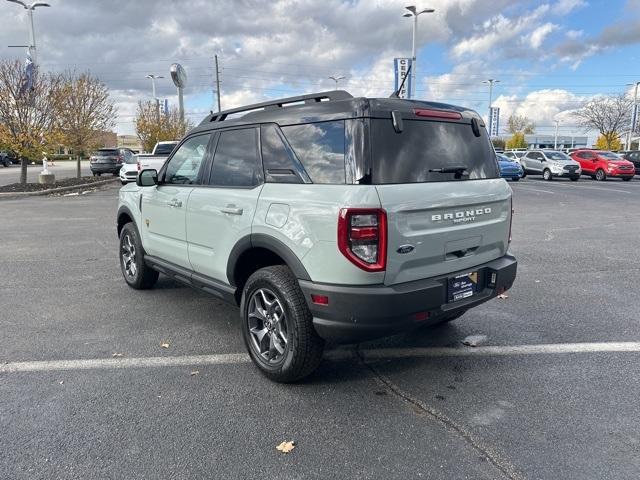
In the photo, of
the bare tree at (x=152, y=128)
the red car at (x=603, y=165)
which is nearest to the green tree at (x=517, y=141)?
the red car at (x=603, y=165)

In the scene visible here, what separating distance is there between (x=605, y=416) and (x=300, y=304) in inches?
80.1

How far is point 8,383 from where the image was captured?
3.50 m

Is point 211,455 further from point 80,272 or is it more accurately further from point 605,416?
point 80,272

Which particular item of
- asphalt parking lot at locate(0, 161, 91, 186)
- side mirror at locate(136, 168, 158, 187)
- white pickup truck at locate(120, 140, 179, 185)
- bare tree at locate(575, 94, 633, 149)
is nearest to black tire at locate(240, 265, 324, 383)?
side mirror at locate(136, 168, 158, 187)

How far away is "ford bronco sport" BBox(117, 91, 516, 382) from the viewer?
296cm

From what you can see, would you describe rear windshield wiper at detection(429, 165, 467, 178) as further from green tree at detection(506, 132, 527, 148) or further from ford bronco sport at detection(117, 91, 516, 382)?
green tree at detection(506, 132, 527, 148)

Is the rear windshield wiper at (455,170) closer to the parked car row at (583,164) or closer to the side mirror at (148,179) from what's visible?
the side mirror at (148,179)

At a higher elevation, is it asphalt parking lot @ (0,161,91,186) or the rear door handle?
asphalt parking lot @ (0,161,91,186)

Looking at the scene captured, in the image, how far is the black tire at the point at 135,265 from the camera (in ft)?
18.1

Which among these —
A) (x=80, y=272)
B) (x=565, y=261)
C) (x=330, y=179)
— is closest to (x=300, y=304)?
(x=330, y=179)

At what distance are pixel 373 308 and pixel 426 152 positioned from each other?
116 centimetres

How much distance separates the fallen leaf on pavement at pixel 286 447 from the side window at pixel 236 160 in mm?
1818

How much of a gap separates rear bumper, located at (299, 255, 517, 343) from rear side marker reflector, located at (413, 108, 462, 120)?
1135mm

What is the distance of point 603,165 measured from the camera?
27.4m
